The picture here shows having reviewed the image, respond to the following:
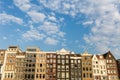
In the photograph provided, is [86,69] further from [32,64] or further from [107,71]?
[32,64]

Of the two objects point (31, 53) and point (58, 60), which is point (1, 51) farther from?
point (58, 60)

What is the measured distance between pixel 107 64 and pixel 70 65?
2101 centimetres

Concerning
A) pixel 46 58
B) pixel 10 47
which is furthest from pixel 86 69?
pixel 10 47

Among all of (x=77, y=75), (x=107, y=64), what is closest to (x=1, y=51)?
(x=77, y=75)

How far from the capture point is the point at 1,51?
126625 mm

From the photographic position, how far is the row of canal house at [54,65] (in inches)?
4847

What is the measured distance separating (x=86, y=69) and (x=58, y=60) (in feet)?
53.8

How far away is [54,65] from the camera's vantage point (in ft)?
413

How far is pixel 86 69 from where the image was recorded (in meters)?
127

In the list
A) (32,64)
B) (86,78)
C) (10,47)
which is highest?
(10,47)

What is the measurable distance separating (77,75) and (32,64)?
25514mm

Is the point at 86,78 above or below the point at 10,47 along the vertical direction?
below

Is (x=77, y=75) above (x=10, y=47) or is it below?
below

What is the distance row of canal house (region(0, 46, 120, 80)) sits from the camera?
123m
